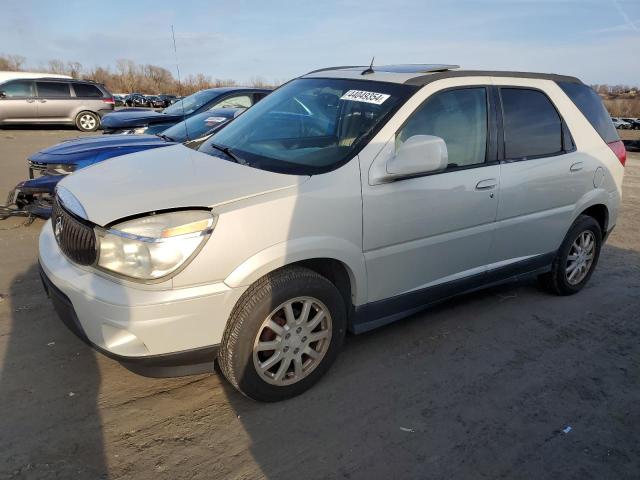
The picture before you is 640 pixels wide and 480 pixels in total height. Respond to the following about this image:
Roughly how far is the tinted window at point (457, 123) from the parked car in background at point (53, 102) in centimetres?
1603

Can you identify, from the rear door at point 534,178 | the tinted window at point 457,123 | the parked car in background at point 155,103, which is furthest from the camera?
the parked car in background at point 155,103

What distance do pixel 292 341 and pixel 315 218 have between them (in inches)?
27.6

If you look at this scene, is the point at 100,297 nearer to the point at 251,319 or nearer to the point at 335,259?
the point at 251,319

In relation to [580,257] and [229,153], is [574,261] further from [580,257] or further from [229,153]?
[229,153]

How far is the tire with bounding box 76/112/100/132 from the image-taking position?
54.7 feet

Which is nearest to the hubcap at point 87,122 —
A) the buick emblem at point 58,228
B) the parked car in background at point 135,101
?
the buick emblem at point 58,228

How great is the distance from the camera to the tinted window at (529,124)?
380 cm

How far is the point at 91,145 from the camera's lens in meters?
5.62

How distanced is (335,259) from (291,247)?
13.2 inches

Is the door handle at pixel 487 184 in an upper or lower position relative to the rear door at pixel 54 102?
lower

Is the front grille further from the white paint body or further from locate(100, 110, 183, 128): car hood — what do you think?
locate(100, 110, 183, 128): car hood

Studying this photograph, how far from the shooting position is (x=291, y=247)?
2695 mm

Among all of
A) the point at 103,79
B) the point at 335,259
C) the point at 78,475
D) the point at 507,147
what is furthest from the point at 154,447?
the point at 103,79

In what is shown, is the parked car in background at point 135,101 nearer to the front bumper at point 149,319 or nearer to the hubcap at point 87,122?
the hubcap at point 87,122
